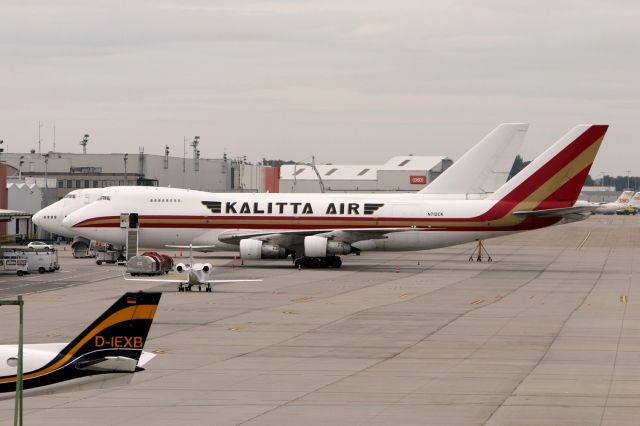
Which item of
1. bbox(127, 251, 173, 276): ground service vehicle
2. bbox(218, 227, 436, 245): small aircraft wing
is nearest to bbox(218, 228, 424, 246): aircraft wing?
bbox(218, 227, 436, 245): small aircraft wing

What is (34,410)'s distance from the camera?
27812 mm

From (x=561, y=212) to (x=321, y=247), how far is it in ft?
50.2

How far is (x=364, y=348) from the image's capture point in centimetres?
3972

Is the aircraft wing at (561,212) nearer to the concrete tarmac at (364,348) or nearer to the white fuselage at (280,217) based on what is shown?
the white fuselage at (280,217)

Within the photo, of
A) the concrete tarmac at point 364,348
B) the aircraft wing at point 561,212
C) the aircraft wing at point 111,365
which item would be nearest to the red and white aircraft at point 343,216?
the aircraft wing at point 561,212

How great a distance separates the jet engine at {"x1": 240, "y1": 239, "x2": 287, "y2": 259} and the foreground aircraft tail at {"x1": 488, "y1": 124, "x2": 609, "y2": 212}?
14907 millimetres

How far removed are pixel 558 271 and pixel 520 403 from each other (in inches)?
1995

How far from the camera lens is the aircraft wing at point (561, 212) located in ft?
243

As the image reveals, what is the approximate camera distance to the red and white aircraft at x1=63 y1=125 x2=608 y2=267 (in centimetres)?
7669

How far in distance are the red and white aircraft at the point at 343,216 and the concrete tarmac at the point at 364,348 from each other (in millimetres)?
2228

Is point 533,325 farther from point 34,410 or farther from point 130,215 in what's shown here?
point 130,215

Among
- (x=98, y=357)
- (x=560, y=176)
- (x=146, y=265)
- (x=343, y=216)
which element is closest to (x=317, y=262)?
(x=343, y=216)

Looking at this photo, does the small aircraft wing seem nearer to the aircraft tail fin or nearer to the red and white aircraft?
the red and white aircraft

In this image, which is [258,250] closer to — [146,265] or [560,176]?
[146,265]
